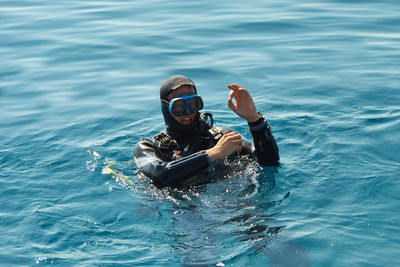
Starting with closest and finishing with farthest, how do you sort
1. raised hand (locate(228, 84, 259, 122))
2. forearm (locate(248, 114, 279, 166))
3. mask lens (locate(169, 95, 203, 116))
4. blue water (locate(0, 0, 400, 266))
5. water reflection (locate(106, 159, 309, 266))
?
water reflection (locate(106, 159, 309, 266)), blue water (locate(0, 0, 400, 266)), raised hand (locate(228, 84, 259, 122)), forearm (locate(248, 114, 279, 166)), mask lens (locate(169, 95, 203, 116))

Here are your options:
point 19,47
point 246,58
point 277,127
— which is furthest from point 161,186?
point 19,47

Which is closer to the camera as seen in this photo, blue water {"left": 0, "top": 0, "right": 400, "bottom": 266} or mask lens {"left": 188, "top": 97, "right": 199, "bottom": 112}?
blue water {"left": 0, "top": 0, "right": 400, "bottom": 266}

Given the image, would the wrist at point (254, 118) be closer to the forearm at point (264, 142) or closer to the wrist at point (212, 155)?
the forearm at point (264, 142)

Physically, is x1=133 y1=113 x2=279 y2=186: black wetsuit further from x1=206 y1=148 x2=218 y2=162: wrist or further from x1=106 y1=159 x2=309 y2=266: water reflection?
x1=106 y1=159 x2=309 y2=266: water reflection

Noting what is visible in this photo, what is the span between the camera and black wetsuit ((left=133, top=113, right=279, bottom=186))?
5652 millimetres

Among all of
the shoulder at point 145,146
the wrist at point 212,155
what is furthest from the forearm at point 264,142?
the shoulder at point 145,146

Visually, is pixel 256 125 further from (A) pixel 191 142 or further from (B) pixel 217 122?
(B) pixel 217 122

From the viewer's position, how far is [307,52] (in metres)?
11.4

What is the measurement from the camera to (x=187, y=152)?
6.17 m

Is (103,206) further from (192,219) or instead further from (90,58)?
(90,58)

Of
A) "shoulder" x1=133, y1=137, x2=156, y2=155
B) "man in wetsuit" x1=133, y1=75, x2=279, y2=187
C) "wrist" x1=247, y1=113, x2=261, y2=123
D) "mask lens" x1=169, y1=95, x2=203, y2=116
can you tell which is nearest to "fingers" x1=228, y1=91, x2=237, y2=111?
"man in wetsuit" x1=133, y1=75, x2=279, y2=187

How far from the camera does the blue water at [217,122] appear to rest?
5016 mm

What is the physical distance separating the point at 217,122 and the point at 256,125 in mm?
2597

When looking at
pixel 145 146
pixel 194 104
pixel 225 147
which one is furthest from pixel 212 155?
pixel 145 146
